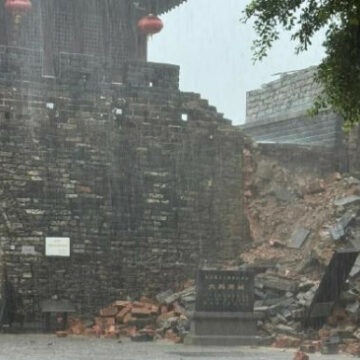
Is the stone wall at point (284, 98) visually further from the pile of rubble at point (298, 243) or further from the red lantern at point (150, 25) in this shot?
the red lantern at point (150, 25)

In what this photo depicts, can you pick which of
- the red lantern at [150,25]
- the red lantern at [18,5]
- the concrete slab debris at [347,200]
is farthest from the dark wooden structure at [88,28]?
the concrete slab debris at [347,200]

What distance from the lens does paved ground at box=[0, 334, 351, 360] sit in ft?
40.1

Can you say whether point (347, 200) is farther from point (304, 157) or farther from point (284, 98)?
point (284, 98)

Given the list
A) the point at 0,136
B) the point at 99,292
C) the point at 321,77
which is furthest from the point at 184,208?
the point at 321,77

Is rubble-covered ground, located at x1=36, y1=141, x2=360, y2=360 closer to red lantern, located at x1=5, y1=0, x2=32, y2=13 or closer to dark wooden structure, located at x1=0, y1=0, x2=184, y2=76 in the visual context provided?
dark wooden structure, located at x1=0, y1=0, x2=184, y2=76

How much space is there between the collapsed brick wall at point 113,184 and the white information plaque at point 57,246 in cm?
10

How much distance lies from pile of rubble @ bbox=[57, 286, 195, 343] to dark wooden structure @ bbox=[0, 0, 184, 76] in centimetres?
630

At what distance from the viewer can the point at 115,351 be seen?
43.2 ft

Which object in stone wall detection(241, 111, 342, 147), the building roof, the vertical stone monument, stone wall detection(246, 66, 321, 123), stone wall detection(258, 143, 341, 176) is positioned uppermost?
the building roof

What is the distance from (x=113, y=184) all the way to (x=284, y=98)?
23.1ft

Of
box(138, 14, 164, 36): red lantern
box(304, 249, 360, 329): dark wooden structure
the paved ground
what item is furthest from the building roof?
the paved ground

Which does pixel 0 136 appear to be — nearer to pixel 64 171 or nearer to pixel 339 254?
pixel 64 171

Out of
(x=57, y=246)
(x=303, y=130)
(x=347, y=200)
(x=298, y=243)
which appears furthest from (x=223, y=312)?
(x=303, y=130)

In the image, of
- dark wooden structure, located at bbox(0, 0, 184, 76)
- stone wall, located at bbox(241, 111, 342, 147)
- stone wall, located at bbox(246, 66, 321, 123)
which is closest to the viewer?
stone wall, located at bbox(241, 111, 342, 147)
